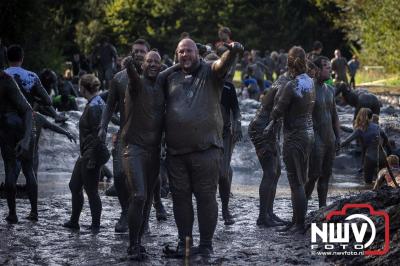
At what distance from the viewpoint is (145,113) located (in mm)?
10680

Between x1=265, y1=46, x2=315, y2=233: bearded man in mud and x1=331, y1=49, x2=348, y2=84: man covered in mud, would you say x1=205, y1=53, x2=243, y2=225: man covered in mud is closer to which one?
x1=265, y1=46, x2=315, y2=233: bearded man in mud

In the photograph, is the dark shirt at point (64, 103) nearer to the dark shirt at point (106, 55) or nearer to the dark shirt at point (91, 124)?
the dark shirt at point (106, 55)

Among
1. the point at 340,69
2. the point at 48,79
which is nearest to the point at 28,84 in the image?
the point at 48,79

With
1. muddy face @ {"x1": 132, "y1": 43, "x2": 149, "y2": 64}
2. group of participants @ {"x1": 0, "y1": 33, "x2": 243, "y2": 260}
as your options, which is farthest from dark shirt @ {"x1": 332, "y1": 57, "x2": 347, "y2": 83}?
group of participants @ {"x1": 0, "y1": 33, "x2": 243, "y2": 260}

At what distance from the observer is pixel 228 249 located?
11414mm

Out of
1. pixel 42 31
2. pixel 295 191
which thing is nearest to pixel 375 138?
pixel 295 191

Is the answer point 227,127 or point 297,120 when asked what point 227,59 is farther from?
point 227,127

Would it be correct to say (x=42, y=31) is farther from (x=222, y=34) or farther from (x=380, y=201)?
(x=380, y=201)

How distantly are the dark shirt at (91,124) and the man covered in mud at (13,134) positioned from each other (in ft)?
2.26

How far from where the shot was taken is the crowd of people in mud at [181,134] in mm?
10531

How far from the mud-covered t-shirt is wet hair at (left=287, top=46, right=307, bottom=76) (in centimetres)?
181

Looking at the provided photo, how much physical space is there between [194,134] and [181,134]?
0.12 meters

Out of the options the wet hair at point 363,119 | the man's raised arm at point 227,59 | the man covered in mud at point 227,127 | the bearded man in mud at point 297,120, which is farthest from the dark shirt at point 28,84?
the wet hair at point 363,119

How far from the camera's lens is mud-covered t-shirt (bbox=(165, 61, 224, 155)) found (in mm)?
10453
